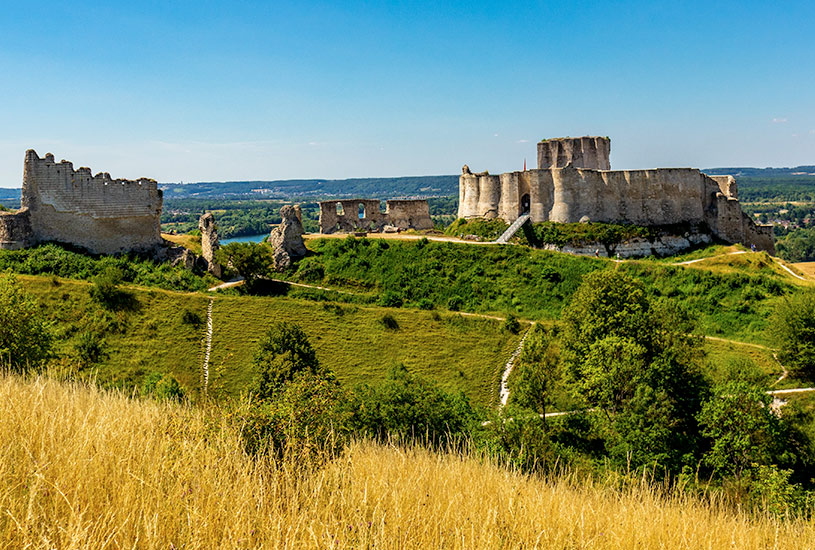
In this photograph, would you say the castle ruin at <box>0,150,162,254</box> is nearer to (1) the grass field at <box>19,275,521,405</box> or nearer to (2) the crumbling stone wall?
(2) the crumbling stone wall

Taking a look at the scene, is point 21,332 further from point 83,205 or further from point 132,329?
point 83,205

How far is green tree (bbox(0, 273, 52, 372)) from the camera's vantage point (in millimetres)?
18902

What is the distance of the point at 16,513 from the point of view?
190 inches

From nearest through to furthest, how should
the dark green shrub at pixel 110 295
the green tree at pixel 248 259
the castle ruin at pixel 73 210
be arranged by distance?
the dark green shrub at pixel 110 295, the castle ruin at pixel 73 210, the green tree at pixel 248 259

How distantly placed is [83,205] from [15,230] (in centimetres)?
426

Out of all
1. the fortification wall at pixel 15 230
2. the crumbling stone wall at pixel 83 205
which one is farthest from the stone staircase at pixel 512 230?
the fortification wall at pixel 15 230

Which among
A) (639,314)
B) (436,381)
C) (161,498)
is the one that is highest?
(161,498)

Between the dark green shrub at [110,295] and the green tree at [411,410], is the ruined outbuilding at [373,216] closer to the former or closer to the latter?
the dark green shrub at [110,295]

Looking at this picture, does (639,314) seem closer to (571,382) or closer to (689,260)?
(571,382)

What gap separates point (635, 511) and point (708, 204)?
52.7 metres

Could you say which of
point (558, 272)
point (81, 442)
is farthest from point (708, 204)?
point (81, 442)

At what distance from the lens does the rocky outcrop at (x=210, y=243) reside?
4225 centimetres

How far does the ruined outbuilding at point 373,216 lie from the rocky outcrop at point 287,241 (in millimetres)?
7649

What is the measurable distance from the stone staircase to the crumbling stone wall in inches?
1085
